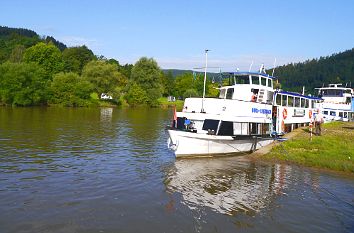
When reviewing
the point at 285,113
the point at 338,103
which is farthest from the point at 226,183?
the point at 338,103

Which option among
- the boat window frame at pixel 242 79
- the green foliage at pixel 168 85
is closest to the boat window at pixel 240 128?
the boat window frame at pixel 242 79

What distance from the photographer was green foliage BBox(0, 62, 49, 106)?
275 feet

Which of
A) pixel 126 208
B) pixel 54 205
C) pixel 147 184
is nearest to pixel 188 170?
pixel 147 184

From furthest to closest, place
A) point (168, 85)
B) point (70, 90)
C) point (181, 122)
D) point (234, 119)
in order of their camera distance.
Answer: point (168, 85) → point (70, 90) → point (181, 122) → point (234, 119)

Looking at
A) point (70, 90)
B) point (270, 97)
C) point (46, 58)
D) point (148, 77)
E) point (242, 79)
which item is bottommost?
point (270, 97)

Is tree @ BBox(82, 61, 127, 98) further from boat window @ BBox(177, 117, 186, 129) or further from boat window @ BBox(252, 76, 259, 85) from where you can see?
boat window @ BBox(177, 117, 186, 129)

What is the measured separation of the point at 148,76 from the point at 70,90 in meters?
25.7

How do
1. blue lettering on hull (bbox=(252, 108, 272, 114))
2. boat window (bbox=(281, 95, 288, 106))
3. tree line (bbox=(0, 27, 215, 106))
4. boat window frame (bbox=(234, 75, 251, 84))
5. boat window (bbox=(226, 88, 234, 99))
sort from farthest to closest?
tree line (bbox=(0, 27, 215, 106))
boat window (bbox=(281, 95, 288, 106))
boat window (bbox=(226, 88, 234, 99))
boat window frame (bbox=(234, 75, 251, 84))
blue lettering on hull (bbox=(252, 108, 272, 114))

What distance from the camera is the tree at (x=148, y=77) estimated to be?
111m

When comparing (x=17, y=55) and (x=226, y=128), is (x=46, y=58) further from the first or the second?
(x=226, y=128)

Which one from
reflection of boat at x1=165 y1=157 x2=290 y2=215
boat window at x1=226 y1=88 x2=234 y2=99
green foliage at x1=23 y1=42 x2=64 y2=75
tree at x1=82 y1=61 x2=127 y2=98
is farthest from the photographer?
green foliage at x1=23 y1=42 x2=64 y2=75

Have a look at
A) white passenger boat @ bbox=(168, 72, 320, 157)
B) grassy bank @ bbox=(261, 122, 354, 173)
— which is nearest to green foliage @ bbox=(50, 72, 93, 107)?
white passenger boat @ bbox=(168, 72, 320, 157)

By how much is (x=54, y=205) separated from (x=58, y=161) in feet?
31.9

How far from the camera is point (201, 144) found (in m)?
27.0
